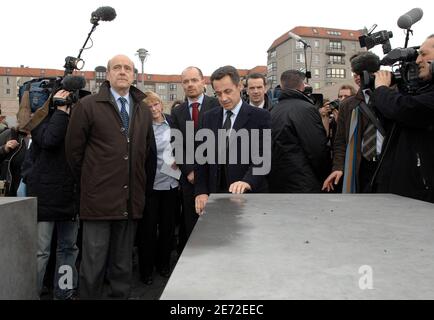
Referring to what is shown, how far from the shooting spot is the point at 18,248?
10.2 ft

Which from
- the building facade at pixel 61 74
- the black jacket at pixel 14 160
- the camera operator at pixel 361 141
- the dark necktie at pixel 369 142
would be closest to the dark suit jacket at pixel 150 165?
the camera operator at pixel 361 141

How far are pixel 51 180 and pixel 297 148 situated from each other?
96.8 inches

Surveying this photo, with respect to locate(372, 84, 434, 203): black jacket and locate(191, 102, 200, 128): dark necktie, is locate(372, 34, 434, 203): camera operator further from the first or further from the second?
locate(191, 102, 200, 128): dark necktie

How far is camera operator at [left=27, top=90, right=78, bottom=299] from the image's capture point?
13.2 ft

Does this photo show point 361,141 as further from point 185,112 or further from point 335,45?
point 335,45

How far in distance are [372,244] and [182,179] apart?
3.46 metres

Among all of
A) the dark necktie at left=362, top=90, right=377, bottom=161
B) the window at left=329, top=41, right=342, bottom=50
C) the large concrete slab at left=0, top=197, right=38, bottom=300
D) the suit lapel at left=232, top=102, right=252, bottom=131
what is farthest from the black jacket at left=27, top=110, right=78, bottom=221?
the window at left=329, top=41, right=342, bottom=50

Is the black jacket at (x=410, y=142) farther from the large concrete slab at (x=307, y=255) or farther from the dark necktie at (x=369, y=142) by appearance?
the large concrete slab at (x=307, y=255)

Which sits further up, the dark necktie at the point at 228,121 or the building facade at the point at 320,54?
the building facade at the point at 320,54

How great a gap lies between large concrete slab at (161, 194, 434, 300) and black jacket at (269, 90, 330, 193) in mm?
2004

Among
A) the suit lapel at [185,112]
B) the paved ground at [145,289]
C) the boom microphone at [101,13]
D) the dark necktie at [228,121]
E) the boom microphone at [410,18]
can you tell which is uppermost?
the boom microphone at [101,13]

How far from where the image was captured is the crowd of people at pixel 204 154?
332 centimetres

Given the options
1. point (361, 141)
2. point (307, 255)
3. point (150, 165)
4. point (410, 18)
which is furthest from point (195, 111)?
point (307, 255)
